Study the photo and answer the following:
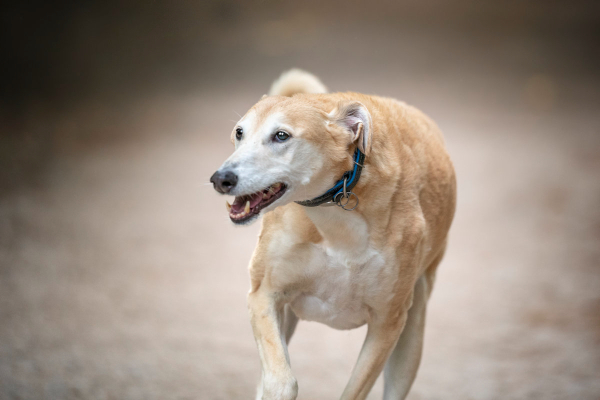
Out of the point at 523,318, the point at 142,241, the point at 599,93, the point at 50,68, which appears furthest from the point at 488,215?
the point at 50,68

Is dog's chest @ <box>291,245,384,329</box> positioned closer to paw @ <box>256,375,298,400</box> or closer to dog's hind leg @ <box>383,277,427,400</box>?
paw @ <box>256,375,298,400</box>

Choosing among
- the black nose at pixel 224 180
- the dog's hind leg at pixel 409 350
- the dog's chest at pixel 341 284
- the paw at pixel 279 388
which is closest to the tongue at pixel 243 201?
the black nose at pixel 224 180

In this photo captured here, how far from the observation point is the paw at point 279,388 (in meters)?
2.57

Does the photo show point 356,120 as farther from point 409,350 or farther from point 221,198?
point 221,198

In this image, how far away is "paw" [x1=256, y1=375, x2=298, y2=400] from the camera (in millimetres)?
2572

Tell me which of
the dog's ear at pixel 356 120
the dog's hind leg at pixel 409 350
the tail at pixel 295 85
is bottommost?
the dog's hind leg at pixel 409 350

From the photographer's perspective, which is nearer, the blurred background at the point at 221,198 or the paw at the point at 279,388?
the paw at the point at 279,388

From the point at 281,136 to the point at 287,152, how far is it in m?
0.06

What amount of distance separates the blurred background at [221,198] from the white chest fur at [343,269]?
86 centimetres

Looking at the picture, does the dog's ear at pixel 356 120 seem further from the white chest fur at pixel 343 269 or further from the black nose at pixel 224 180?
the black nose at pixel 224 180

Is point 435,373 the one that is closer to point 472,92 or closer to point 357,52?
point 472,92

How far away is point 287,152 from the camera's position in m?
2.35

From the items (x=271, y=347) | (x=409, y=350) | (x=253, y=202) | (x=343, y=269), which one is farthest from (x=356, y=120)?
(x=409, y=350)

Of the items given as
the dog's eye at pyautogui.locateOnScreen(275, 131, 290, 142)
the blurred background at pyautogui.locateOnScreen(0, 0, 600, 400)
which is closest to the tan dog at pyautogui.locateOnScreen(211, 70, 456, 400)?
the dog's eye at pyautogui.locateOnScreen(275, 131, 290, 142)
